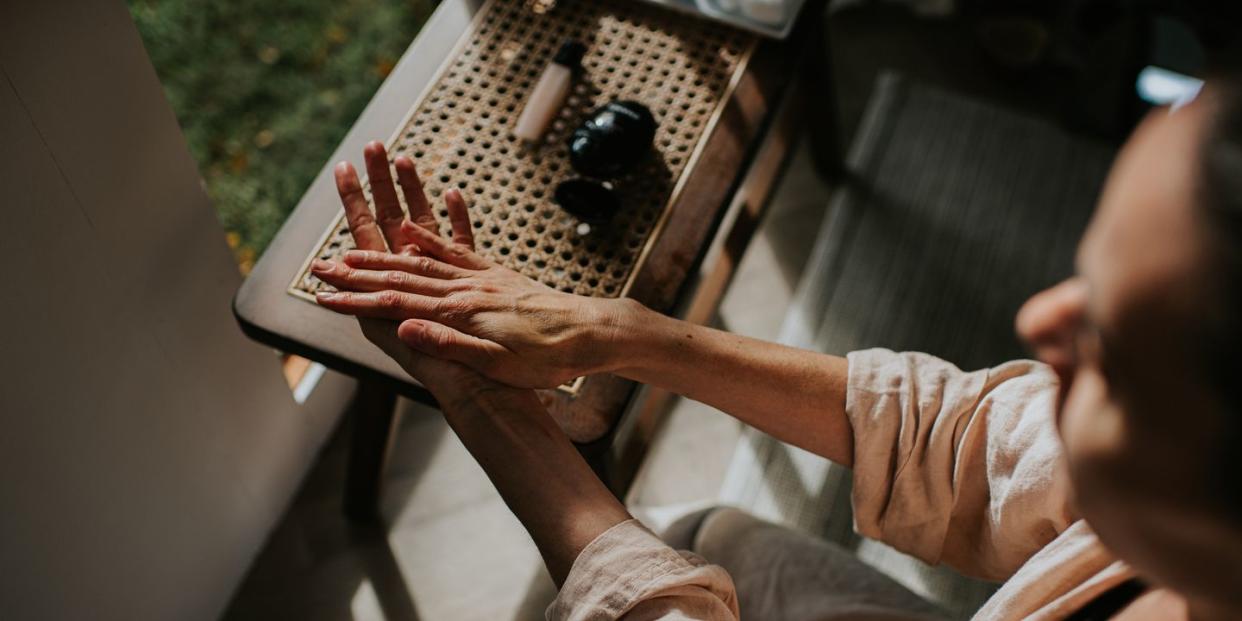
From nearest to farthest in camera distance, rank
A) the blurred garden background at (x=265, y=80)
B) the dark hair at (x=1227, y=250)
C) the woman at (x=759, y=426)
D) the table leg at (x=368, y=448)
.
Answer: the dark hair at (x=1227, y=250) → the woman at (x=759, y=426) → the table leg at (x=368, y=448) → the blurred garden background at (x=265, y=80)

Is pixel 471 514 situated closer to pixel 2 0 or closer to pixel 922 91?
pixel 2 0

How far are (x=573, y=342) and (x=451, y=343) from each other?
0.36ft

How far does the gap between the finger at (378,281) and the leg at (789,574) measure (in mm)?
352

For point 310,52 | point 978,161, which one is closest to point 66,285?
point 310,52

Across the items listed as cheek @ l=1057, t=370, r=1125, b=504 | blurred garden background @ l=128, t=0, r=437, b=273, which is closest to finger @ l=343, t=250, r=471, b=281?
cheek @ l=1057, t=370, r=1125, b=504

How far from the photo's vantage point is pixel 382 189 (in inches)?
40.1

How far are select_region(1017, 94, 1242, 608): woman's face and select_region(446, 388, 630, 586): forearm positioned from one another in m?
0.42

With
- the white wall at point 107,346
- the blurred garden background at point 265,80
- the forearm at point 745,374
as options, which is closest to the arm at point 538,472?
the forearm at point 745,374

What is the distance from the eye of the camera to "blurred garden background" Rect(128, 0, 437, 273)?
190 cm

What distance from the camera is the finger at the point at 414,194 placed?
1.01 meters

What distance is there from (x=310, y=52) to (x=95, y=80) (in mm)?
1104

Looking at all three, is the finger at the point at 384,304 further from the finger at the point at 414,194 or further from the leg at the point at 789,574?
the leg at the point at 789,574

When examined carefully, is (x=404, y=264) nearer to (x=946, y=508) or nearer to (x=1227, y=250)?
(x=946, y=508)

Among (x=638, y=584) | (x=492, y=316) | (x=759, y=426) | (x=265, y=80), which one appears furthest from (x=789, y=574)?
(x=265, y=80)
